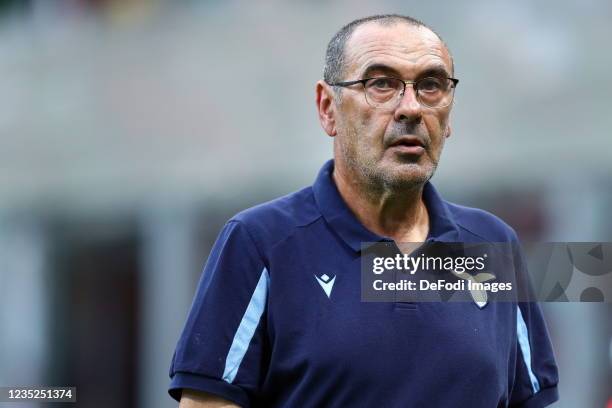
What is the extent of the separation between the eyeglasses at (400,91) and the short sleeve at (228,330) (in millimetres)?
551

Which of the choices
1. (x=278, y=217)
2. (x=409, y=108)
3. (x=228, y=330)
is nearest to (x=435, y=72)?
(x=409, y=108)

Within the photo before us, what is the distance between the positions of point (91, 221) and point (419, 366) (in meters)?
8.72

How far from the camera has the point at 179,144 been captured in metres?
10.8

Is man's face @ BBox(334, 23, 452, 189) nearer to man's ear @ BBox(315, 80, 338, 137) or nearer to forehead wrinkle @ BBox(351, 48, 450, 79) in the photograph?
forehead wrinkle @ BBox(351, 48, 450, 79)

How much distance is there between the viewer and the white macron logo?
3.26 m

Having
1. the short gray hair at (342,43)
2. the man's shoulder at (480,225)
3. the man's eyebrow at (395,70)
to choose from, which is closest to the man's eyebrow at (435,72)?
the man's eyebrow at (395,70)

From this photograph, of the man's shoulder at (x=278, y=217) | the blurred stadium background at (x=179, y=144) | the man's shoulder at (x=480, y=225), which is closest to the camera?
the man's shoulder at (x=278, y=217)

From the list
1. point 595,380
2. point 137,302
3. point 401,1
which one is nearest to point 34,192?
point 137,302

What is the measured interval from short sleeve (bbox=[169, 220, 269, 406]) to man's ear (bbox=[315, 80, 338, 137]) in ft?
1.73

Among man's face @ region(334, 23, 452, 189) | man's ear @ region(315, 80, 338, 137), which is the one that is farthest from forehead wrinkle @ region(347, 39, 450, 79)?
man's ear @ region(315, 80, 338, 137)

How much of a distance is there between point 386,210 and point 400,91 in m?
0.35

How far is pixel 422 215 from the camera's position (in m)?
3.60

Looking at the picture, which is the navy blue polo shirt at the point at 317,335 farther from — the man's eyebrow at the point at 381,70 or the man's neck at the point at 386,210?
the man's eyebrow at the point at 381,70

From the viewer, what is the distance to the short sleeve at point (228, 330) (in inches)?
125
